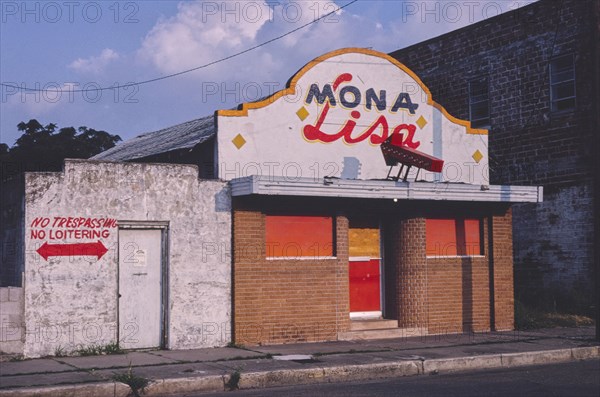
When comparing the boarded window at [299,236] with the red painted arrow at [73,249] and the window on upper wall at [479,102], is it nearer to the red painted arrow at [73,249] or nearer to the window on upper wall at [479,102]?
the red painted arrow at [73,249]

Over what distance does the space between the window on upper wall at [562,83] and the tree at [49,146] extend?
20115 millimetres

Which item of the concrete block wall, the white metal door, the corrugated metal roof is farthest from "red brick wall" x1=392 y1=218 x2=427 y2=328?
the concrete block wall

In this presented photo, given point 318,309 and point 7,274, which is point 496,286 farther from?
point 7,274

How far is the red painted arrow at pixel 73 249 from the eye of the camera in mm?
13867

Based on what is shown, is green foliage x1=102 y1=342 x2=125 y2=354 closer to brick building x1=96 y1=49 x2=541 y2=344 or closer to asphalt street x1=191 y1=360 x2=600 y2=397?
brick building x1=96 y1=49 x2=541 y2=344

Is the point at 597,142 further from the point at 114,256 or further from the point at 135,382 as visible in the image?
the point at 135,382

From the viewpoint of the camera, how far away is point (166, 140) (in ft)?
68.0

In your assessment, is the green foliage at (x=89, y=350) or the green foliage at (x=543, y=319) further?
the green foliage at (x=543, y=319)

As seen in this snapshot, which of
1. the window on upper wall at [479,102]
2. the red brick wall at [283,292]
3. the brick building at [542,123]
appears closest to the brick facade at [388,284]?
the red brick wall at [283,292]

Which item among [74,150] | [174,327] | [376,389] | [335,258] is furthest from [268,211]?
[74,150]

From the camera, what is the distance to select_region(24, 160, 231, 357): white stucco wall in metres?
13.8

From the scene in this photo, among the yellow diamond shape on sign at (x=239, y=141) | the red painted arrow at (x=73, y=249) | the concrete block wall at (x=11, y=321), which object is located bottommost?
the concrete block wall at (x=11, y=321)

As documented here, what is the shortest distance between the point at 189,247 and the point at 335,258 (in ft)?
10.3

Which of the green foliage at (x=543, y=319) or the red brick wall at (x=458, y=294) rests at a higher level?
the red brick wall at (x=458, y=294)
